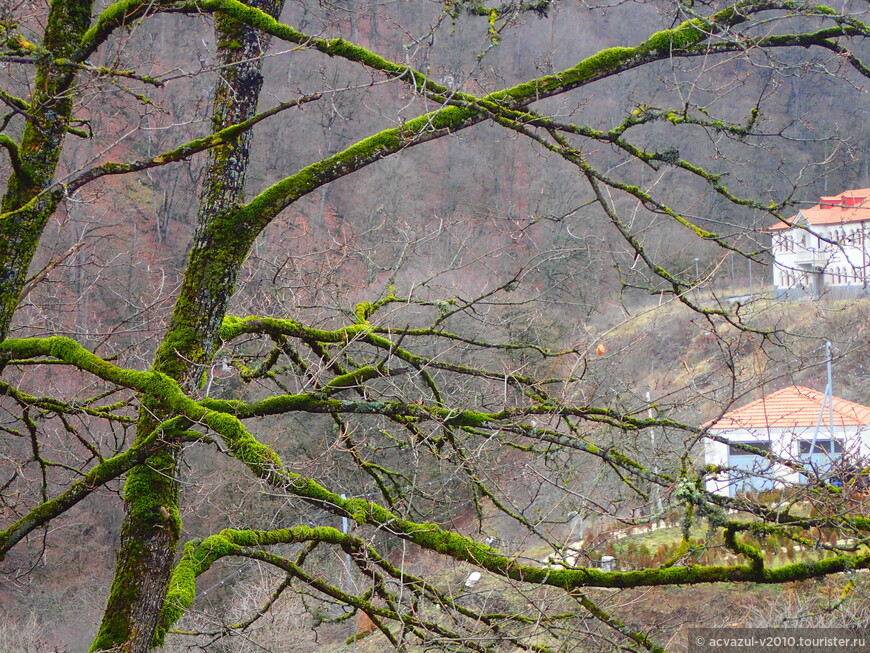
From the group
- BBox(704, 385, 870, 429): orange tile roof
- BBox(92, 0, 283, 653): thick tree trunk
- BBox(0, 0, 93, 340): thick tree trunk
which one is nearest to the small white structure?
BBox(704, 385, 870, 429): orange tile roof

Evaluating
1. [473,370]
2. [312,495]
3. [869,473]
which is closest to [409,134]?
[473,370]

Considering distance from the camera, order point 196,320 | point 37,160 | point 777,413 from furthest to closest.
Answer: point 777,413 < point 196,320 < point 37,160

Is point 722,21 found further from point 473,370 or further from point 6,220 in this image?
point 6,220

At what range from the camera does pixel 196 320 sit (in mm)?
3223

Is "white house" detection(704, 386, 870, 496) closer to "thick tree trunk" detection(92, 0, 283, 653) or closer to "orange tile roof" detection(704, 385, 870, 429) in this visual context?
"orange tile roof" detection(704, 385, 870, 429)

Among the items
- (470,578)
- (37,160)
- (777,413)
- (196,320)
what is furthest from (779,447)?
(37,160)

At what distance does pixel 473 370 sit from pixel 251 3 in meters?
1.98

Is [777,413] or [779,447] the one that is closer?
[779,447]

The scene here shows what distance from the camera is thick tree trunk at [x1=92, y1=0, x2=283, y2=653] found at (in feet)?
9.86

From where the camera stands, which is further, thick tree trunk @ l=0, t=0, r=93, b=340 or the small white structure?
the small white structure

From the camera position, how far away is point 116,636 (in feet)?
9.61

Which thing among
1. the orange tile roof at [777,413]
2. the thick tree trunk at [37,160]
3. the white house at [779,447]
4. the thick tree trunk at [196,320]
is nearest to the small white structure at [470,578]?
the white house at [779,447]

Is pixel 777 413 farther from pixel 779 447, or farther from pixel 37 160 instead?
pixel 37 160

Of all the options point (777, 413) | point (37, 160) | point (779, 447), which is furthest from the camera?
point (777, 413)
